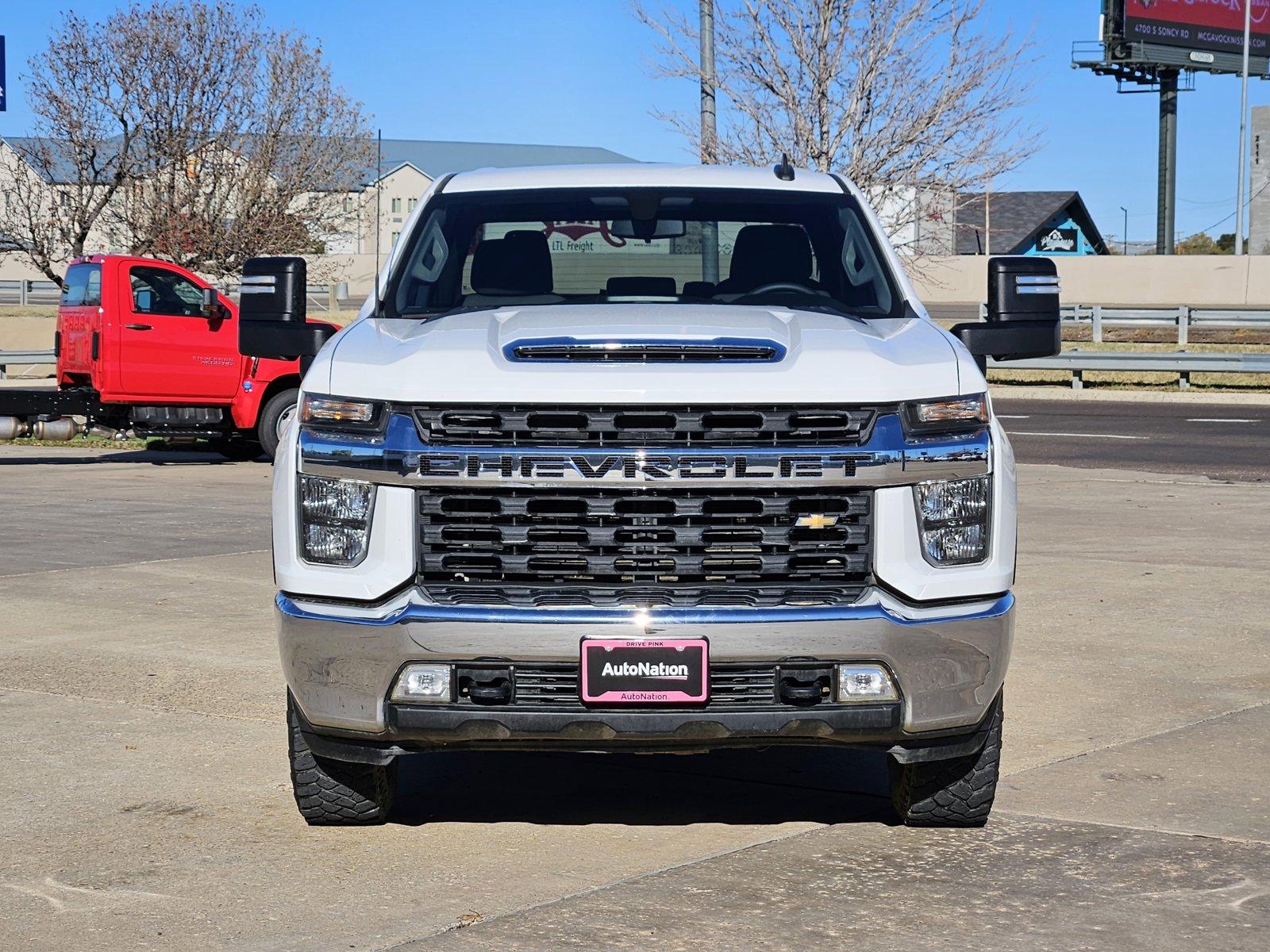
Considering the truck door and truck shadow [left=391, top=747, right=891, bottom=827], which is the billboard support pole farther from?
truck shadow [left=391, top=747, right=891, bottom=827]

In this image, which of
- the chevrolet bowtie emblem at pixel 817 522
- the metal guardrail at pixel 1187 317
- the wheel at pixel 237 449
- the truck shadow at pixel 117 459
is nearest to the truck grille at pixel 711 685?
the chevrolet bowtie emblem at pixel 817 522

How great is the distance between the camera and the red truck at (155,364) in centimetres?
1739

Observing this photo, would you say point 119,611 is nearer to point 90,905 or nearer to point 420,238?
point 420,238

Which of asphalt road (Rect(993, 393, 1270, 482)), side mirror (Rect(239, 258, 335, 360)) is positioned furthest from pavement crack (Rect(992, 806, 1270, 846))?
asphalt road (Rect(993, 393, 1270, 482))

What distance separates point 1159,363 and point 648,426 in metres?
23.9

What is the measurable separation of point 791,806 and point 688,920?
124cm

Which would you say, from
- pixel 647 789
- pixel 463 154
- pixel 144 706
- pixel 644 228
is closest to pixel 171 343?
pixel 144 706

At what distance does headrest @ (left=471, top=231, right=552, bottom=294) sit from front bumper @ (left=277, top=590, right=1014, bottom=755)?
5.78 ft

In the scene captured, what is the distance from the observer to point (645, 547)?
15.6 feet

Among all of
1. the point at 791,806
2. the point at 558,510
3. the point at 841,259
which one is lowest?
the point at 791,806

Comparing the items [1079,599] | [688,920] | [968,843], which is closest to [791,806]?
[968,843]

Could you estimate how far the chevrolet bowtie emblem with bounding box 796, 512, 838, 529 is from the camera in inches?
187

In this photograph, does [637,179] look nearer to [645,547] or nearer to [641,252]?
[641,252]

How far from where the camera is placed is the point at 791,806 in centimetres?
570
